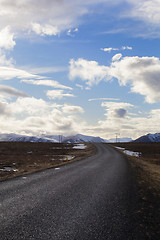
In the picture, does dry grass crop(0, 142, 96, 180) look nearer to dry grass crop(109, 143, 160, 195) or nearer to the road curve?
the road curve

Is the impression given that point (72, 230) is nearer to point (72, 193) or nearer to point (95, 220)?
point (95, 220)

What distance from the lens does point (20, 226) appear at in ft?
15.7

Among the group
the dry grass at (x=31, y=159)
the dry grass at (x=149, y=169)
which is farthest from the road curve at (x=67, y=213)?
the dry grass at (x=31, y=159)

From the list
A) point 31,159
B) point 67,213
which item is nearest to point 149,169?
point 67,213

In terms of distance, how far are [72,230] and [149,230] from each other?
239 centimetres

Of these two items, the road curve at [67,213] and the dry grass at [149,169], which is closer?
the road curve at [67,213]

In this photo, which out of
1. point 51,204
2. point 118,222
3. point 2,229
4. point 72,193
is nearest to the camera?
point 2,229

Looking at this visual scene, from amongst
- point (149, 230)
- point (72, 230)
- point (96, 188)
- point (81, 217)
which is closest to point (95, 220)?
point (81, 217)

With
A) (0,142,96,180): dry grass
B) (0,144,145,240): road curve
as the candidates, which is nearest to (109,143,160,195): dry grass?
(0,144,145,240): road curve

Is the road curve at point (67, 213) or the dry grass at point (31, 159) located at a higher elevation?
the road curve at point (67, 213)

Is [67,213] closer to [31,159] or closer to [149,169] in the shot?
[149,169]

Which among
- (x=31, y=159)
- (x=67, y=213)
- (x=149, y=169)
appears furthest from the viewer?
(x=31, y=159)

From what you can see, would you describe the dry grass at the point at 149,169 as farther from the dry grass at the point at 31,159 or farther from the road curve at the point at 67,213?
the dry grass at the point at 31,159

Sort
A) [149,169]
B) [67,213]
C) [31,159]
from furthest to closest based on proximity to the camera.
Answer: [31,159] → [149,169] → [67,213]
